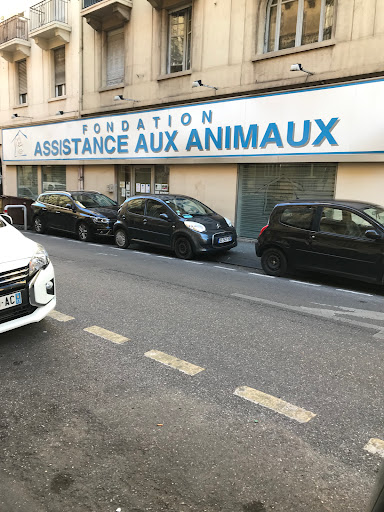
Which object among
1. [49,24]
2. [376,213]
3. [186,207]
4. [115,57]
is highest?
[49,24]

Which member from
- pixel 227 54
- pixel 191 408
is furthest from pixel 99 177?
pixel 191 408

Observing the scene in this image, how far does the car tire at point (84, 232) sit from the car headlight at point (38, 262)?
8.69m

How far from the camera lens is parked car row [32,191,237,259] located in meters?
10.3

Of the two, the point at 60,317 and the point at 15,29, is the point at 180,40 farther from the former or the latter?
the point at 60,317

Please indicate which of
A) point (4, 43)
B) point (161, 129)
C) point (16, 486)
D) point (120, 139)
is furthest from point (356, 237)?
point (4, 43)

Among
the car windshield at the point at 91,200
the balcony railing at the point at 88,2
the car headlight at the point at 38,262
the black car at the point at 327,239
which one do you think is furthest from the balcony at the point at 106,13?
the car headlight at the point at 38,262

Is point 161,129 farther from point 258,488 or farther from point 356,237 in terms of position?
point 258,488

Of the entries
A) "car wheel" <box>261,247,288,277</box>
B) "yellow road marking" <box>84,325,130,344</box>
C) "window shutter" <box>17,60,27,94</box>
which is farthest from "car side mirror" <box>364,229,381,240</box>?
"window shutter" <box>17,60,27,94</box>

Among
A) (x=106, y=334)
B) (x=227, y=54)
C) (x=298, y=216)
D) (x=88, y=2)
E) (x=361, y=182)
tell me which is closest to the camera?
(x=106, y=334)

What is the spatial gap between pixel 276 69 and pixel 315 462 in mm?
11887

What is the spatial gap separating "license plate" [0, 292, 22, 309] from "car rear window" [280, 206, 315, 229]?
573 cm

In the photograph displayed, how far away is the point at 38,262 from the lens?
4.51 m

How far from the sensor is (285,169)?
12.6 meters

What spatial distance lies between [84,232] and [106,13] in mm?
9051
